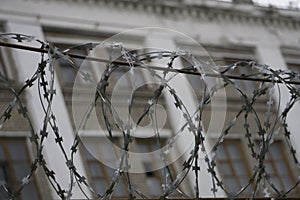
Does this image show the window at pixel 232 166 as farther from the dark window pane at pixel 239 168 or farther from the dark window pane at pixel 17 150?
the dark window pane at pixel 17 150

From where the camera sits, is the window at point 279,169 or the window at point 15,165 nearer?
the window at point 15,165

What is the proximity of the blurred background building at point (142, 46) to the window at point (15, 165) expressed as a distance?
2 centimetres

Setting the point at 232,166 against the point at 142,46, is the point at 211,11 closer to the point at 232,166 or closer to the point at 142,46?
the point at 142,46

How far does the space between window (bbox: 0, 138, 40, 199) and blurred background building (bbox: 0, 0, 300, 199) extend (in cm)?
2

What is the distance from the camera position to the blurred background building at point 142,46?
12609 mm

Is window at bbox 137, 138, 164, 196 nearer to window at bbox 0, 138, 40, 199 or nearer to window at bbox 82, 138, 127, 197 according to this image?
window at bbox 82, 138, 127, 197

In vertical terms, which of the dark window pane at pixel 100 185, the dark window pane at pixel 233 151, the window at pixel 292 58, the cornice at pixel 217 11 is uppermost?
the cornice at pixel 217 11

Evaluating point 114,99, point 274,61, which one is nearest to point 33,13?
point 114,99

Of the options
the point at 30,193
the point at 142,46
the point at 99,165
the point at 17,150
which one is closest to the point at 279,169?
the point at 142,46

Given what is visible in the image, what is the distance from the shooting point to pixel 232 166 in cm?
Result: 1502

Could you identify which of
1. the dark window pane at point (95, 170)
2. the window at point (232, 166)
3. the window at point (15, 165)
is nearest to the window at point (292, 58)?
the window at point (232, 166)

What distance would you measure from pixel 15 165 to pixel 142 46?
5041 millimetres

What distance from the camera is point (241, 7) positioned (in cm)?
1769

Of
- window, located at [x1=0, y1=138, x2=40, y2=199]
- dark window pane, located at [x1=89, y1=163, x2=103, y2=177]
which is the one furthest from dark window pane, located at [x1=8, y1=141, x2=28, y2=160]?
dark window pane, located at [x1=89, y1=163, x2=103, y2=177]
